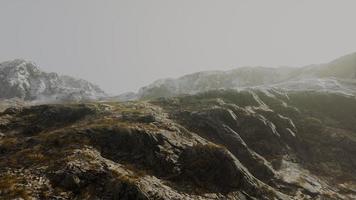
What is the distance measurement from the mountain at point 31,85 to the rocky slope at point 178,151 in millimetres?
107754

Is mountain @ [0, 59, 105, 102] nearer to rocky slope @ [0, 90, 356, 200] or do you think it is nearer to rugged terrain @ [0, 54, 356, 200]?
rugged terrain @ [0, 54, 356, 200]

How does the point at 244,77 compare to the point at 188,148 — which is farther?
the point at 244,77

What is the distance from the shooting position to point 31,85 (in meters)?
158

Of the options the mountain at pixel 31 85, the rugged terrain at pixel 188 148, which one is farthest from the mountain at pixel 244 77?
the rugged terrain at pixel 188 148

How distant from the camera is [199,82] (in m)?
168

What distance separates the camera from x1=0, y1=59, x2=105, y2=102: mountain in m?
149

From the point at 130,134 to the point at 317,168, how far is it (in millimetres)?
23352

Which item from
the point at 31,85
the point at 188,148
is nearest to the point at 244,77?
the point at 31,85

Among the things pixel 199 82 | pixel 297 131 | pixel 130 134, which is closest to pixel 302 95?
pixel 297 131

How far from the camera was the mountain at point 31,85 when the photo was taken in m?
149

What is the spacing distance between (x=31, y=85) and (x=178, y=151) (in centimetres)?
13832

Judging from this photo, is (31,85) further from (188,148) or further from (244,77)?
(188,148)

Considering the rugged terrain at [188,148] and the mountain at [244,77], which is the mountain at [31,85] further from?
the rugged terrain at [188,148]

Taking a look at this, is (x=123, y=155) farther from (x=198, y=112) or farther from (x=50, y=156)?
(x=198, y=112)
